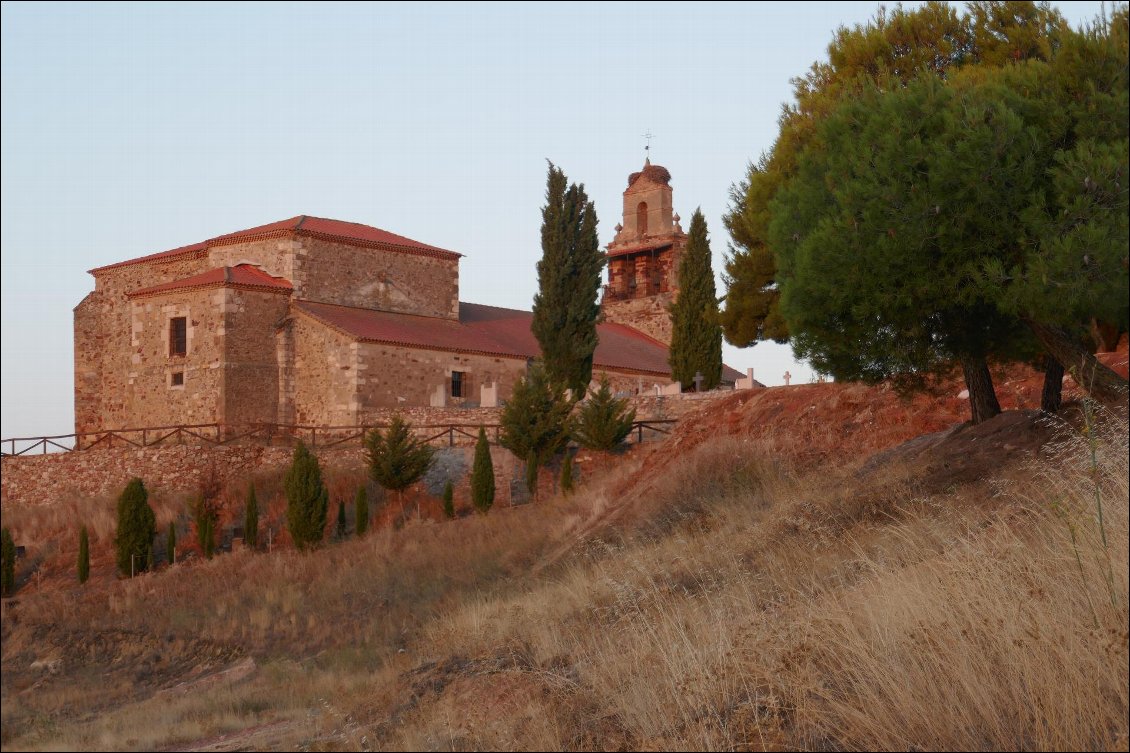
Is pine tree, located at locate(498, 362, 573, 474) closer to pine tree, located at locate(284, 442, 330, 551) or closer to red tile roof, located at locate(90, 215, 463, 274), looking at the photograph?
pine tree, located at locate(284, 442, 330, 551)

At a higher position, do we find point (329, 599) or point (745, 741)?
point (745, 741)

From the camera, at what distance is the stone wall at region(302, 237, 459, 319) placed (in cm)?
3303

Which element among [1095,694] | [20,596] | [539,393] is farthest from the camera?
[539,393]

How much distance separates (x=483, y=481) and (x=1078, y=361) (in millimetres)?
15264

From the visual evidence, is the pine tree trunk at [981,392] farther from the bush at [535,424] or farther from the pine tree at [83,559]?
the pine tree at [83,559]

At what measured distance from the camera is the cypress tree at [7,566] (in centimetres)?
2455

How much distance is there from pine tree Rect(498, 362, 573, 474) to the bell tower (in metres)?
20.4

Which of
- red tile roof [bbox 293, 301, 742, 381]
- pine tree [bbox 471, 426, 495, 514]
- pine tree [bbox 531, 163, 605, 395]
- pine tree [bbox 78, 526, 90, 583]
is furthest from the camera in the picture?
red tile roof [bbox 293, 301, 742, 381]

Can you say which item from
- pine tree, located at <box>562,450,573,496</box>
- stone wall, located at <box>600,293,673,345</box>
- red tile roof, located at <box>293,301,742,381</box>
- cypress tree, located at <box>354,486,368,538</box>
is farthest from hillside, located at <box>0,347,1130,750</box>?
stone wall, located at <box>600,293,673,345</box>

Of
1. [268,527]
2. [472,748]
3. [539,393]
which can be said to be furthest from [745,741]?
[268,527]

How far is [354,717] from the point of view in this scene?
27.9 ft

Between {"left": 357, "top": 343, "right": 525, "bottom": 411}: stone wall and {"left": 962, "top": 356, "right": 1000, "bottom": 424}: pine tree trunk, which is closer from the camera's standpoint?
{"left": 962, "top": 356, "right": 1000, "bottom": 424}: pine tree trunk

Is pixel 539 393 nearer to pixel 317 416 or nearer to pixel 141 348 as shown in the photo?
pixel 317 416

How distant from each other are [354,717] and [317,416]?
77.0 feet
